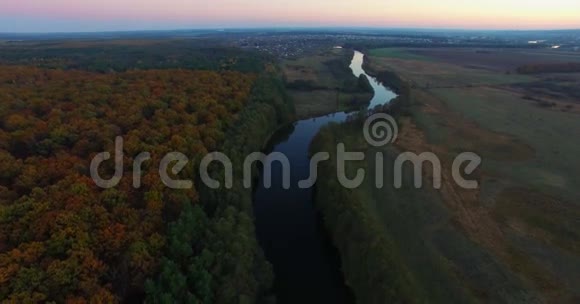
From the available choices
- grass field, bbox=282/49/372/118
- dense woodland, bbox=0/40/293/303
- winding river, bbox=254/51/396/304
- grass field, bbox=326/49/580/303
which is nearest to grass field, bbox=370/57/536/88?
grass field, bbox=282/49/372/118

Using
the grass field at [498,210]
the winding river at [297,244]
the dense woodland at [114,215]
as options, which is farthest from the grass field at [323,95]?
the dense woodland at [114,215]

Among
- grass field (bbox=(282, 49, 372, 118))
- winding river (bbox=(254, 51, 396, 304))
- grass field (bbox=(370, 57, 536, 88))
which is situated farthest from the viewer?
grass field (bbox=(370, 57, 536, 88))

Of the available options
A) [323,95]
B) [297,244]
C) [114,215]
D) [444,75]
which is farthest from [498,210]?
[444,75]

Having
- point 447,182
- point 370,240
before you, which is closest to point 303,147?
point 447,182

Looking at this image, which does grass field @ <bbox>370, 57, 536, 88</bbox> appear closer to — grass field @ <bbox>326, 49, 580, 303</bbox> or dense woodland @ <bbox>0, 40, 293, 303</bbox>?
grass field @ <bbox>326, 49, 580, 303</bbox>

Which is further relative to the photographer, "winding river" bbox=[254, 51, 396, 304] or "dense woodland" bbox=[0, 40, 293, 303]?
"winding river" bbox=[254, 51, 396, 304]
